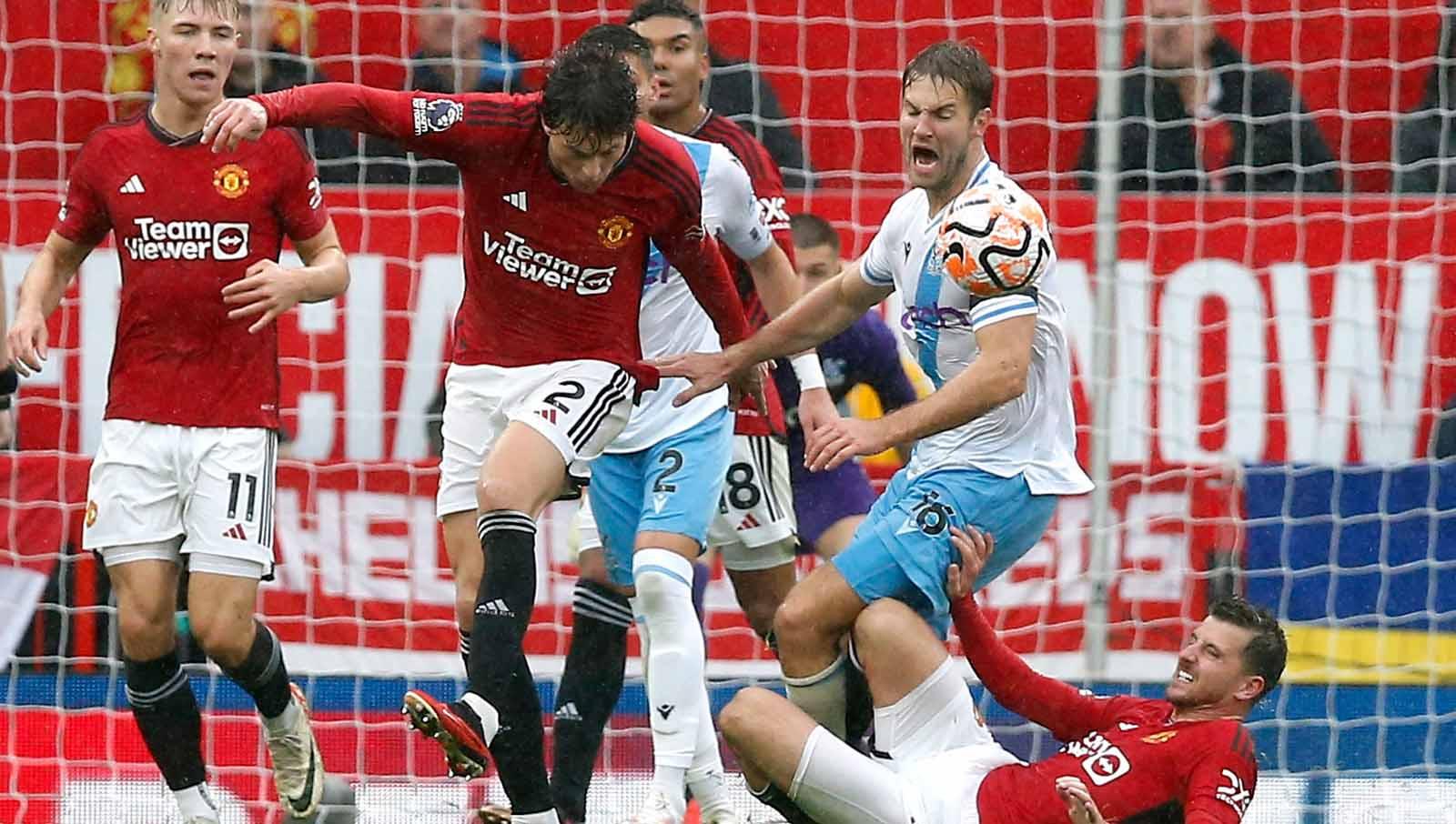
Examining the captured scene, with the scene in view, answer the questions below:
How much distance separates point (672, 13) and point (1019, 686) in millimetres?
2081

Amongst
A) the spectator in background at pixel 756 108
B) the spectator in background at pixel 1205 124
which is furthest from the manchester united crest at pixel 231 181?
the spectator in background at pixel 1205 124

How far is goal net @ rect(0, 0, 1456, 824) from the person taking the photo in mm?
7105

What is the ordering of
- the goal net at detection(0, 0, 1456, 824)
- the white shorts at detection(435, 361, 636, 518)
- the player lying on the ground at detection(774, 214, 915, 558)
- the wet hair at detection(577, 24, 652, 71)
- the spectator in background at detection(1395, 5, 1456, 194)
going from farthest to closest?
the spectator in background at detection(1395, 5, 1456, 194), the goal net at detection(0, 0, 1456, 824), the player lying on the ground at detection(774, 214, 915, 558), the wet hair at detection(577, 24, 652, 71), the white shorts at detection(435, 361, 636, 518)

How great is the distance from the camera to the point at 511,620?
4656 millimetres

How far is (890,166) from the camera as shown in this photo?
26.2ft

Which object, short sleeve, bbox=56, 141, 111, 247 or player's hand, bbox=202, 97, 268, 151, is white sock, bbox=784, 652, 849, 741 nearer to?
player's hand, bbox=202, 97, 268, 151

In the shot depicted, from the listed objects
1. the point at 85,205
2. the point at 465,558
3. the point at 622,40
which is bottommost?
the point at 465,558

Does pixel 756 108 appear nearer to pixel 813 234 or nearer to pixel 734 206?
pixel 813 234

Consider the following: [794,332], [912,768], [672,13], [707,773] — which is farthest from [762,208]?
[912,768]

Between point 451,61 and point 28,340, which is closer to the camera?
point 28,340

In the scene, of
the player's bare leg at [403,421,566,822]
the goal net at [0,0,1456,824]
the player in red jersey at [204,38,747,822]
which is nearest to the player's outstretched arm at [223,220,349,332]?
the player in red jersey at [204,38,747,822]

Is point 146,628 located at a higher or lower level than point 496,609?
lower

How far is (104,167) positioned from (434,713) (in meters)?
1.77

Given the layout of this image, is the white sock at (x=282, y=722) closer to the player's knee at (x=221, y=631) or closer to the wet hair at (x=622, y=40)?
the player's knee at (x=221, y=631)
